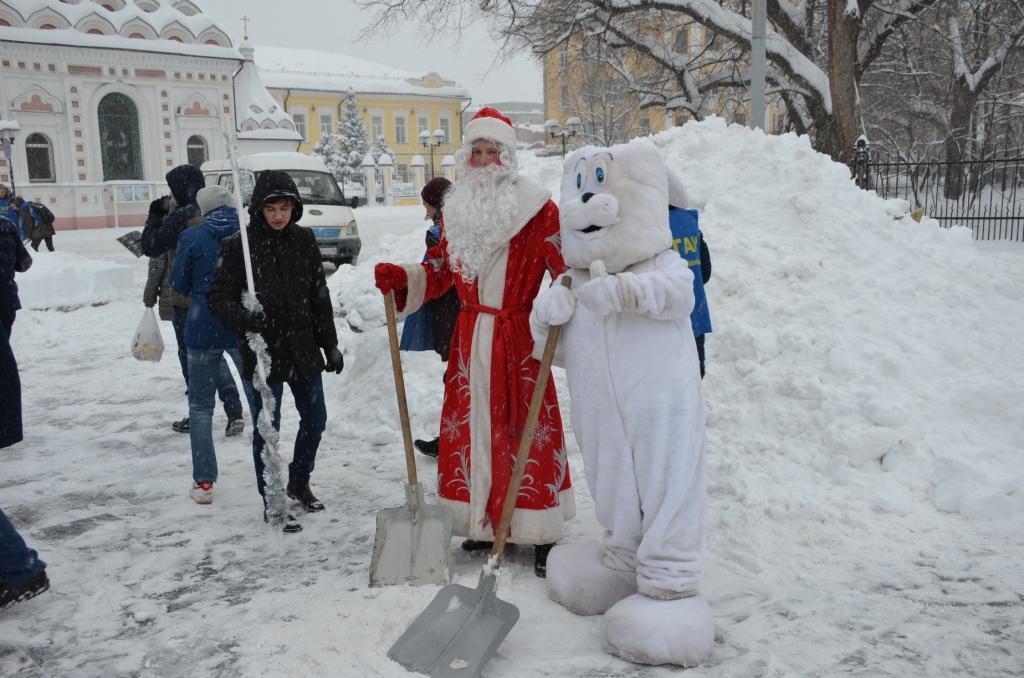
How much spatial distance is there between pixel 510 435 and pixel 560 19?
1486 cm

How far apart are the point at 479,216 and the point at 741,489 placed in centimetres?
210

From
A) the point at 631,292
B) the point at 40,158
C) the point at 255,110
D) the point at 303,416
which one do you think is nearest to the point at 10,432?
the point at 303,416

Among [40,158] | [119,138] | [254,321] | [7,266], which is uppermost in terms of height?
[119,138]

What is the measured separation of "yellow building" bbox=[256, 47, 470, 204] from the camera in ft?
178

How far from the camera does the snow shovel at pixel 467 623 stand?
113 inches

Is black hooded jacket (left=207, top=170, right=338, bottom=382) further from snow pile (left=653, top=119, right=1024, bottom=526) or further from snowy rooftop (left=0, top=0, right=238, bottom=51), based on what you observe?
snowy rooftop (left=0, top=0, right=238, bottom=51)

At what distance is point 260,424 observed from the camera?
161 inches

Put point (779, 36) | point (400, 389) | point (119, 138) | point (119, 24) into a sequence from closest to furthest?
point (400, 389)
point (779, 36)
point (119, 24)
point (119, 138)

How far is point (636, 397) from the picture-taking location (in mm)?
3023

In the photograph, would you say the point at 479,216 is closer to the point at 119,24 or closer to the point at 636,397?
the point at 636,397

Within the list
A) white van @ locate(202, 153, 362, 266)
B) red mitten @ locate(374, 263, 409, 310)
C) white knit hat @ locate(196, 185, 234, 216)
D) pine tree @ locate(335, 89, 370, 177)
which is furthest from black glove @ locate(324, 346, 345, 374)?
pine tree @ locate(335, 89, 370, 177)

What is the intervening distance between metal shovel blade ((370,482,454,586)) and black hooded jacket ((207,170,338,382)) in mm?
979

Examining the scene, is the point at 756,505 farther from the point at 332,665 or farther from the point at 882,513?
the point at 332,665

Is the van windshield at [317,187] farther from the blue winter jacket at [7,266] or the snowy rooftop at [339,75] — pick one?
the snowy rooftop at [339,75]
